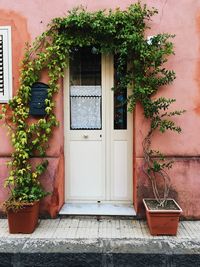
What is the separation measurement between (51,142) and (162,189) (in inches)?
77.1

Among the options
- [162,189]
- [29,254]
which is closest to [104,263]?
[29,254]

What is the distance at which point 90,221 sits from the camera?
550 centimetres

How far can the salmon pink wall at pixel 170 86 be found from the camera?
5348 millimetres

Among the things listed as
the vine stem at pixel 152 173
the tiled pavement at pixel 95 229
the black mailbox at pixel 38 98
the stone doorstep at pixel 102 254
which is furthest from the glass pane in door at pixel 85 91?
the stone doorstep at pixel 102 254

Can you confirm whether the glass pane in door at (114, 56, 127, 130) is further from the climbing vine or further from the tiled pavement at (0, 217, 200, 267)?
the tiled pavement at (0, 217, 200, 267)

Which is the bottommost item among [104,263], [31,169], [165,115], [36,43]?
[104,263]

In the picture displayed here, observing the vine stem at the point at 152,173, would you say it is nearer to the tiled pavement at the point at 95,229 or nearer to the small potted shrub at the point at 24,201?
the tiled pavement at the point at 95,229

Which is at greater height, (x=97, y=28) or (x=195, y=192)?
(x=97, y=28)

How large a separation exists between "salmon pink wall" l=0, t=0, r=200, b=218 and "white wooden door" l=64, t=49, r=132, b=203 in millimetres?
387

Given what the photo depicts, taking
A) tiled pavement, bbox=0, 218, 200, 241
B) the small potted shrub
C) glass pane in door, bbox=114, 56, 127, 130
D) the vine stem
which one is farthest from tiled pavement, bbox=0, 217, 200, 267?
glass pane in door, bbox=114, 56, 127, 130

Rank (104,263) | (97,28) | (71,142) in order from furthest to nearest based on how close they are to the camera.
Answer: (71,142) → (97,28) → (104,263)

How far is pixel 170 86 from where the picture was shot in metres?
5.39

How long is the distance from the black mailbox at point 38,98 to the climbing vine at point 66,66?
0.08 metres

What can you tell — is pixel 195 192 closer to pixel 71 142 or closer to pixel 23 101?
pixel 71 142
